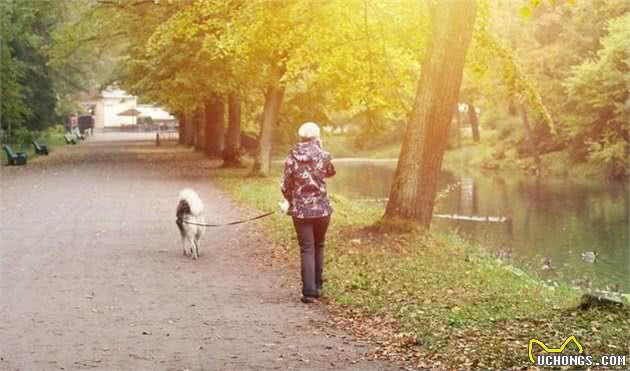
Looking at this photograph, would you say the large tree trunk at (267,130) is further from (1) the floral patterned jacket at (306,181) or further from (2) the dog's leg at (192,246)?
(1) the floral patterned jacket at (306,181)

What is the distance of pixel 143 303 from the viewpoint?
1068cm

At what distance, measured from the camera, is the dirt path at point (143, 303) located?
825 centimetres

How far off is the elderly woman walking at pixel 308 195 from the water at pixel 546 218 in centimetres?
A: 706

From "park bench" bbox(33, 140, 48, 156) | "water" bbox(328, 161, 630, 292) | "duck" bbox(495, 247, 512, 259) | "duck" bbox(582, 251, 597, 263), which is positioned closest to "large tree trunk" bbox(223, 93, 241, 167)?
"water" bbox(328, 161, 630, 292)

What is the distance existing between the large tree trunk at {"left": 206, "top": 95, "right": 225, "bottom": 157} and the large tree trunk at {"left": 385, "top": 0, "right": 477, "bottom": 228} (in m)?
25.0

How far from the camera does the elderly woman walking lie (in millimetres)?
10820

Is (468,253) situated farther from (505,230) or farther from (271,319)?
(505,230)

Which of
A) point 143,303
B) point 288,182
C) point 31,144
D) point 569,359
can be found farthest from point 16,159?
point 569,359

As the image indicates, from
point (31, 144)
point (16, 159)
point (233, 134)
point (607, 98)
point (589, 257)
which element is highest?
point (607, 98)

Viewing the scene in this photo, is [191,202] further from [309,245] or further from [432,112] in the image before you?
[432,112]

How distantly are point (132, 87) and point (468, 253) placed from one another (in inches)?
844

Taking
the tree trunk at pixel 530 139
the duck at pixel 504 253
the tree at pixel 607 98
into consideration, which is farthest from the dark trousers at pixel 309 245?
the tree trunk at pixel 530 139

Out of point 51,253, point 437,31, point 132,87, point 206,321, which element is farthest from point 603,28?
point 206,321

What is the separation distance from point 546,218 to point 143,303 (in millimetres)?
19259
